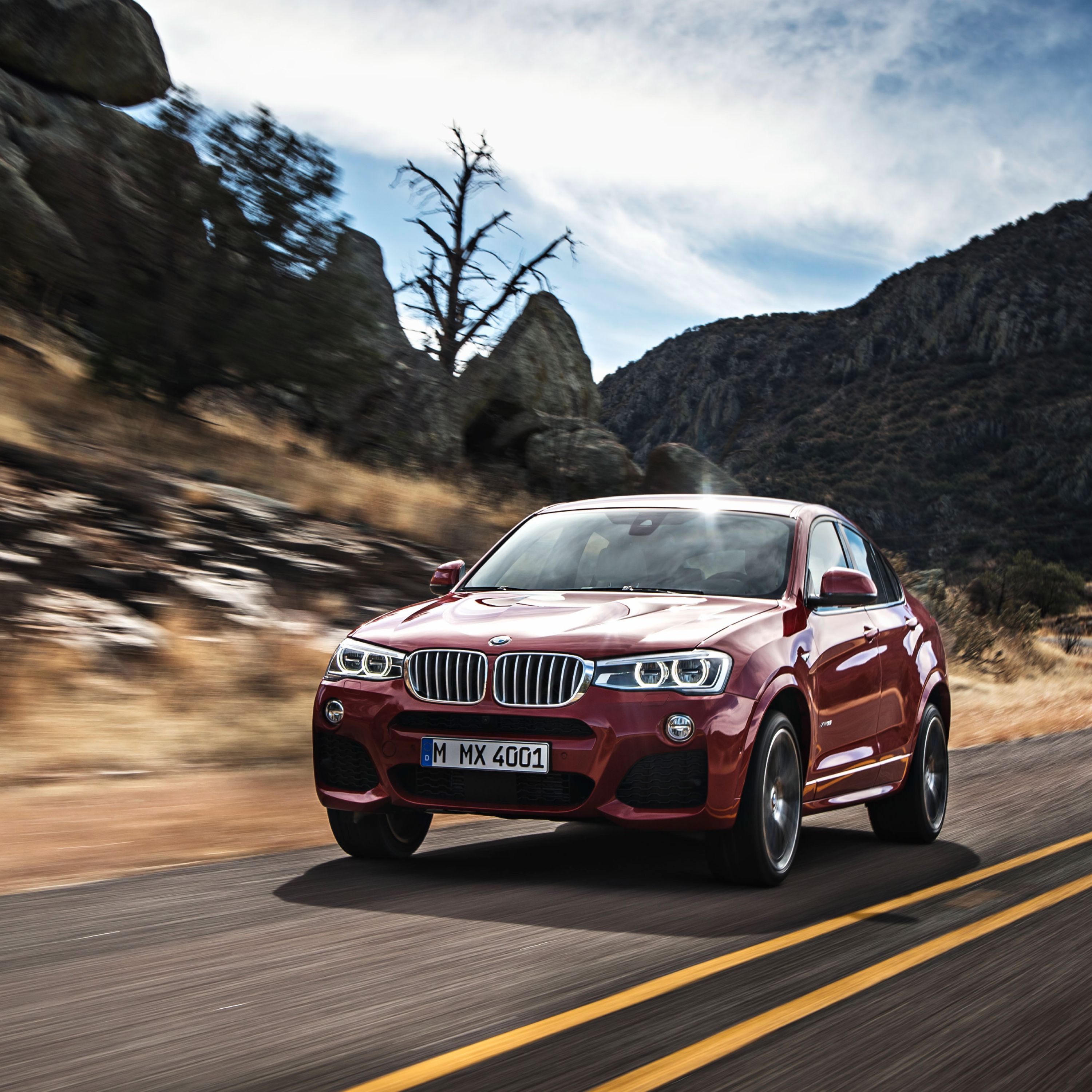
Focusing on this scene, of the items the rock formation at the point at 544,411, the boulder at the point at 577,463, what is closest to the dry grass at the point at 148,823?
the boulder at the point at 577,463

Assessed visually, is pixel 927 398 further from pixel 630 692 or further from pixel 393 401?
pixel 630 692

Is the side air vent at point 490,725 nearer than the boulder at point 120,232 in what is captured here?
Yes

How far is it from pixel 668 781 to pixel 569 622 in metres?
0.85

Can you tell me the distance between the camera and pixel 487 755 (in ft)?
19.5

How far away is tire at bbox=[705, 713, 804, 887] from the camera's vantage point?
603cm

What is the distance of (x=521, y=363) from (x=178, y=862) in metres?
21.4

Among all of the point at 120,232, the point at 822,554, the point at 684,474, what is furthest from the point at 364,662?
the point at 684,474

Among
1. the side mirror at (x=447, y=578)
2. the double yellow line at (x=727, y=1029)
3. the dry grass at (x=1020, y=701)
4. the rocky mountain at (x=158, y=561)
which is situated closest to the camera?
the double yellow line at (x=727, y=1029)

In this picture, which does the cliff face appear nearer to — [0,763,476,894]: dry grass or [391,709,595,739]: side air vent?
[0,763,476,894]: dry grass

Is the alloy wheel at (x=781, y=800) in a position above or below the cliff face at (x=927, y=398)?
below

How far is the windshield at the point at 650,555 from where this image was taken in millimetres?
7043

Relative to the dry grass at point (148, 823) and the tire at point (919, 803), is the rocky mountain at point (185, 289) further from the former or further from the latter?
the tire at point (919, 803)

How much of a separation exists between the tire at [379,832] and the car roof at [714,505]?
1.99 meters

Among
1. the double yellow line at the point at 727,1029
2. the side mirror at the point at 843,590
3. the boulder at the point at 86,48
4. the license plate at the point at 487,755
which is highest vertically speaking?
the boulder at the point at 86,48
